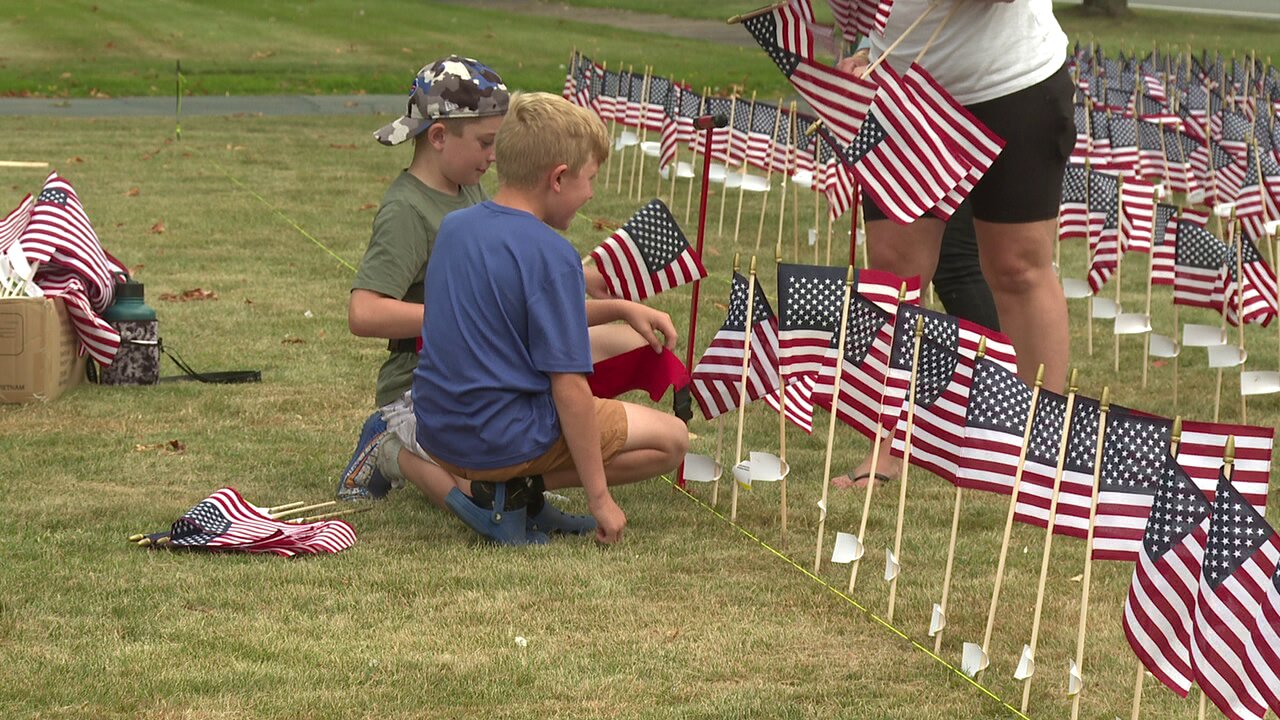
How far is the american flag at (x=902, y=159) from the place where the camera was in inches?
206

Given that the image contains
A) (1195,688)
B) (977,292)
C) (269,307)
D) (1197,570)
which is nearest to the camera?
(1197,570)

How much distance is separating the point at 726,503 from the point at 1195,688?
1850 millimetres

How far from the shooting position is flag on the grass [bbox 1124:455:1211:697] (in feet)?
11.2

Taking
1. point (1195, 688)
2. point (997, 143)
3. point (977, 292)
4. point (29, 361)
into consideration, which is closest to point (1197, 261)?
point (977, 292)

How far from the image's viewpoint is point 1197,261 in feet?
24.1

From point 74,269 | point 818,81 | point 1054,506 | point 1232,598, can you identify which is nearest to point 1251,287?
point 818,81

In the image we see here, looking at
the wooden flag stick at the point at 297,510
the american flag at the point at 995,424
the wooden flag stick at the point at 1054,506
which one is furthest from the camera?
the wooden flag stick at the point at 297,510

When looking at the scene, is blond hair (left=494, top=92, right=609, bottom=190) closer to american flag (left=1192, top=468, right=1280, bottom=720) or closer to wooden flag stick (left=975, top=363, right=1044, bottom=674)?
wooden flag stick (left=975, top=363, right=1044, bottom=674)

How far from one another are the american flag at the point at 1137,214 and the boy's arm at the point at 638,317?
432 cm

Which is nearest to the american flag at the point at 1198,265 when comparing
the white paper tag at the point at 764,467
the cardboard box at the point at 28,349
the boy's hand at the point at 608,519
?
the white paper tag at the point at 764,467

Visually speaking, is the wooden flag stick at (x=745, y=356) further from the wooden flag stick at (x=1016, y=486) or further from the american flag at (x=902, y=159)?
the wooden flag stick at (x=1016, y=486)

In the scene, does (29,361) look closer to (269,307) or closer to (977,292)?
(269,307)

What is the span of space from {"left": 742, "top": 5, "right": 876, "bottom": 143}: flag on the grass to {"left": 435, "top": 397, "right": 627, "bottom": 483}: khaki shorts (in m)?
1.16

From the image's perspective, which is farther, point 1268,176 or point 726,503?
point 1268,176
